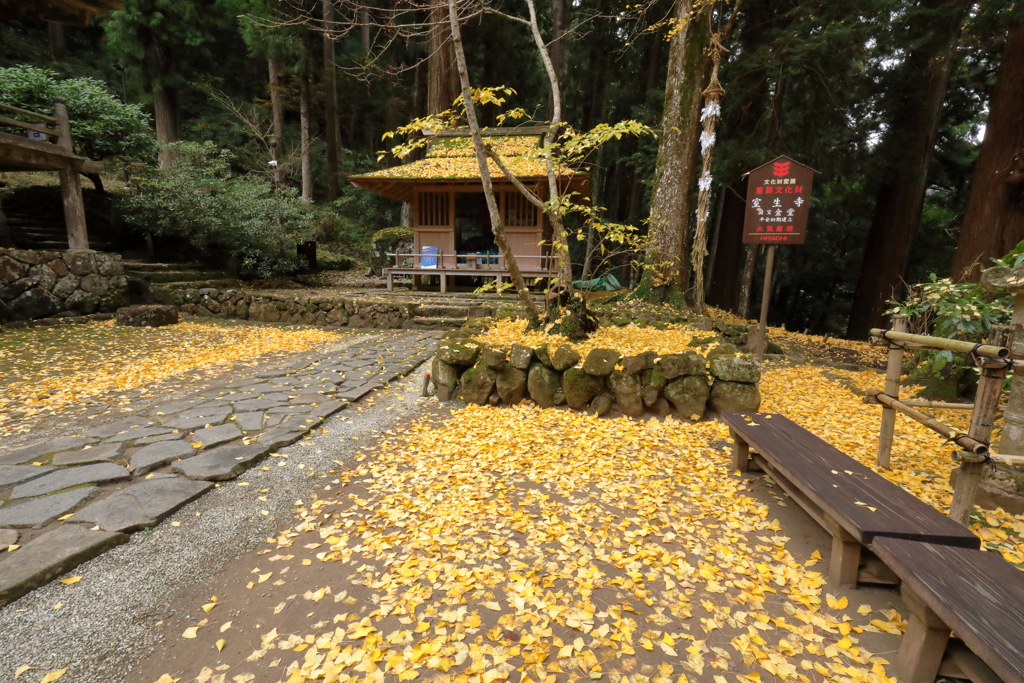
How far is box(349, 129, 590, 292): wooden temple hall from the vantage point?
1135 centimetres

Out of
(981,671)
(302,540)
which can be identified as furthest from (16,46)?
(981,671)

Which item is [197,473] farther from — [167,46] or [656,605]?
[167,46]

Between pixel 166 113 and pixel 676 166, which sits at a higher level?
pixel 166 113

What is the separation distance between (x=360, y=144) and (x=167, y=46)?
859 centimetres

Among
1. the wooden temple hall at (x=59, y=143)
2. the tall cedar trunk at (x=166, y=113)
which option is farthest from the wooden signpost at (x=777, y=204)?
the tall cedar trunk at (x=166, y=113)

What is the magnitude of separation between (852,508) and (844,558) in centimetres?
30

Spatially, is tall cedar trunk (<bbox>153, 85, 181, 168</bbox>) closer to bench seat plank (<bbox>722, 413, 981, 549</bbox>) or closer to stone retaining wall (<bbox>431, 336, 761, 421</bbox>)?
stone retaining wall (<bbox>431, 336, 761, 421</bbox>)

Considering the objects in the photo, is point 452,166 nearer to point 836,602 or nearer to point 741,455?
point 741,455

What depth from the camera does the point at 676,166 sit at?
28.1ft

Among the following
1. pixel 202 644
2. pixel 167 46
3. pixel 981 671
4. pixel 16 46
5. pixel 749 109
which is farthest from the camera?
pixel 16 46

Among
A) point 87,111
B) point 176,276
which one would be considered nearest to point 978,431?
point 176,276

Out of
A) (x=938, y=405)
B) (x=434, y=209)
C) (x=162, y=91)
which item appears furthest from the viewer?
(x=162, y=91)

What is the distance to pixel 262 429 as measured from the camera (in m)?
4.01

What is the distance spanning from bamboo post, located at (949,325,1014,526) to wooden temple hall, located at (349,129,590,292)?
9.19 metres
